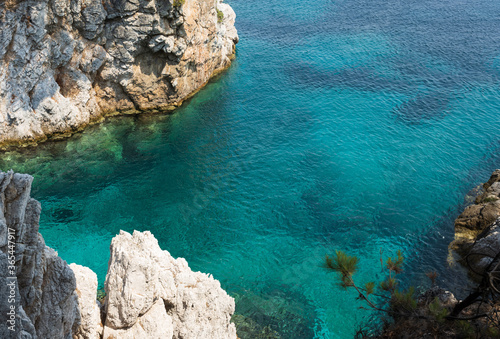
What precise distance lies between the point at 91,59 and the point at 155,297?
29464 millimetres

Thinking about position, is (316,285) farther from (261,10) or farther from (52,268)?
(261,10)

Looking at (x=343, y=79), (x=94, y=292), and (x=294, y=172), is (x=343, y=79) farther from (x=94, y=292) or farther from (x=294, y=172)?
(x=94, y=292)

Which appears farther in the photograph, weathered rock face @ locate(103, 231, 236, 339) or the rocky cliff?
weathered rock face @ locate(103, 231, 236, 339)

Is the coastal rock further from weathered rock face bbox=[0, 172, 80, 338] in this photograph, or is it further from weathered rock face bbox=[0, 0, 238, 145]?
weathered rock face bbox=[0, 0, 238, 145]

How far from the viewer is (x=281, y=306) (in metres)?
25.7

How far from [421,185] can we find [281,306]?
63.0ft

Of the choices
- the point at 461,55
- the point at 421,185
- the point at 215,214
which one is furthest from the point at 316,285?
the point at 461,55

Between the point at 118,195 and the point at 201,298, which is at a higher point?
the point at 201,298

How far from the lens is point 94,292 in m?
16.6

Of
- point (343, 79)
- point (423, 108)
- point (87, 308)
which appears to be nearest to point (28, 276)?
point (87, 308)

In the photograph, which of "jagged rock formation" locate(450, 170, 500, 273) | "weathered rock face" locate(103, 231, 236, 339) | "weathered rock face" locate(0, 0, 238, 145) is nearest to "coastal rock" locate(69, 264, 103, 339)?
"weathered rock face" locate(103, 231, 236, 339)

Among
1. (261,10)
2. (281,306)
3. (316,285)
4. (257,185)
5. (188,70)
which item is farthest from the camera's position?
(261,10)

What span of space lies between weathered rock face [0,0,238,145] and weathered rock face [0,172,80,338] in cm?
2649

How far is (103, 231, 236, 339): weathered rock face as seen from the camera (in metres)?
16.3
